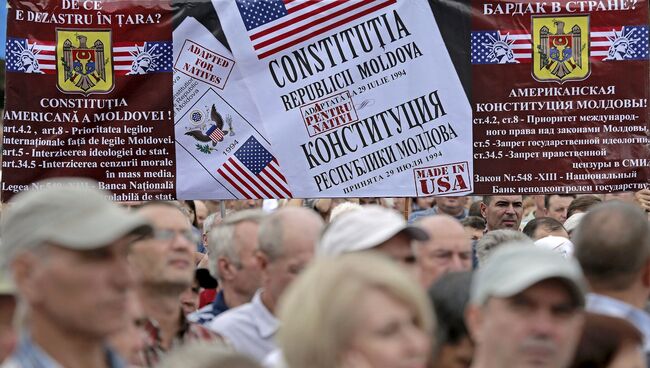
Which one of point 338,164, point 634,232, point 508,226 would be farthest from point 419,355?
point 508,226

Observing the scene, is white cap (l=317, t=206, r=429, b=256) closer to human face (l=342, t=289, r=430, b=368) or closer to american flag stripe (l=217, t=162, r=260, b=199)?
human face (l=342, t=289, r=430, b=368)

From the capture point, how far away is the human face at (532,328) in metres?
3.74

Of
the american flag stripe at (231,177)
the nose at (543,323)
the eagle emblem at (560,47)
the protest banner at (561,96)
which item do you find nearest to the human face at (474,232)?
the protest banner at (561,96)

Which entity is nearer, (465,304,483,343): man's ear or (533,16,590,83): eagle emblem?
(465,304,483,343): man's ear

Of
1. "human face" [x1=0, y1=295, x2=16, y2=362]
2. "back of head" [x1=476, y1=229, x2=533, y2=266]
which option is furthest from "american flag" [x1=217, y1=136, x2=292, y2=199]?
"human face" [x1=0, y1=295, x2=16, y2=362]

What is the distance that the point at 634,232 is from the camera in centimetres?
461

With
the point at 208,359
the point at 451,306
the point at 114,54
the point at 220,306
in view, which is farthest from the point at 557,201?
the point at 208,359

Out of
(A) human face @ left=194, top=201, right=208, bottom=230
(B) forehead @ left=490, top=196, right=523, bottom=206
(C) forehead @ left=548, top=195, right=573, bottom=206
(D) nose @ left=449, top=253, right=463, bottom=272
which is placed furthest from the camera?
(C) forehead @ left=548, top=195, right=573, bottom=206

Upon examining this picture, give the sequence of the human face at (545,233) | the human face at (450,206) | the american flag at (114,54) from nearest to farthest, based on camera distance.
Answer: the american flag at (114,54)
the human face at (545,233)
the human face at (450,206)

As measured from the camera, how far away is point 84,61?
9.20 metres

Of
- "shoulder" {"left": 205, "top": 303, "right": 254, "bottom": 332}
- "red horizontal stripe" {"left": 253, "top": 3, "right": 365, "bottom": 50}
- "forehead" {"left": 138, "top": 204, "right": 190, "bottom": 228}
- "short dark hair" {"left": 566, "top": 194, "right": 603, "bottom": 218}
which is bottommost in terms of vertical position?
"shoulder" {"left": 205, "top": 303, "right": 254, "bottom": 332}

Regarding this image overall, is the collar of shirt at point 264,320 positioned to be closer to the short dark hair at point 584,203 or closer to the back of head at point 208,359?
the back of head at point 208,359

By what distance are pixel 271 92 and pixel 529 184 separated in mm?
1811

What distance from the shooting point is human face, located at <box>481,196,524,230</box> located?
432 inches
